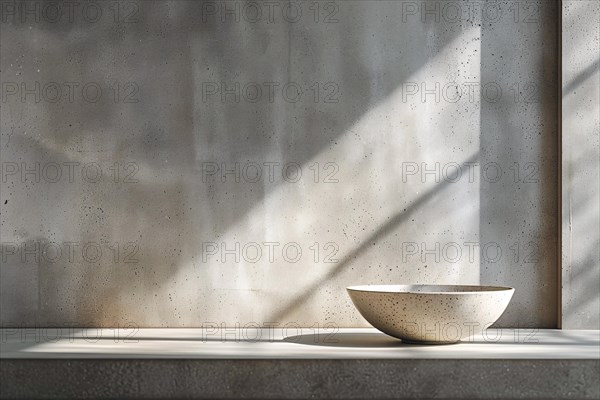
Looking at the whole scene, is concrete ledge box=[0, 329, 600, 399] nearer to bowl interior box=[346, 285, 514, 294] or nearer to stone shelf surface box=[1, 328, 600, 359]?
stone shelf surface box=[1, 328, 600, 359]

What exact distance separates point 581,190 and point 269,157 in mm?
1128


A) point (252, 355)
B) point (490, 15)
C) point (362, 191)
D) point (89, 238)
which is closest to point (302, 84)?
point (362, 191)

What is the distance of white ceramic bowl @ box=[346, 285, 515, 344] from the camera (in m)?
2.47

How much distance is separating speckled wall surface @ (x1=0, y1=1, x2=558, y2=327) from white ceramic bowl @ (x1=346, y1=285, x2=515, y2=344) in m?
0.54

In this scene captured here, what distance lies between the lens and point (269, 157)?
314cm

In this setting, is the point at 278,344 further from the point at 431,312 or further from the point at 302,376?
the point at 431,312

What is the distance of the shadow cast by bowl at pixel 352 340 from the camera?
2.58m

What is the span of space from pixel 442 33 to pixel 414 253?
0.82m

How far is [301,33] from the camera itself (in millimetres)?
3162

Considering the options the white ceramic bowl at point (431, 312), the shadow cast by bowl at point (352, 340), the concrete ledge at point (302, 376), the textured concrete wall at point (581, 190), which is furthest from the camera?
the textured concrete wall at point (581, 190)

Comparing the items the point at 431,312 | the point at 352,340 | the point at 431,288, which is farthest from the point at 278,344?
the point at 431,288

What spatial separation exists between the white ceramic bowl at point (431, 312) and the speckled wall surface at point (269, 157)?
0.54m

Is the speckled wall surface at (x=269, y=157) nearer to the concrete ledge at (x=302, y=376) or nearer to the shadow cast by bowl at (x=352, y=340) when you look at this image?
the shadow cast by bowl at (x=352, y=340)

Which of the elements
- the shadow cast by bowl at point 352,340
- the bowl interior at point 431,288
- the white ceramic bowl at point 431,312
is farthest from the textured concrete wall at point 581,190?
the shadow cast by bowl at point 352,340
